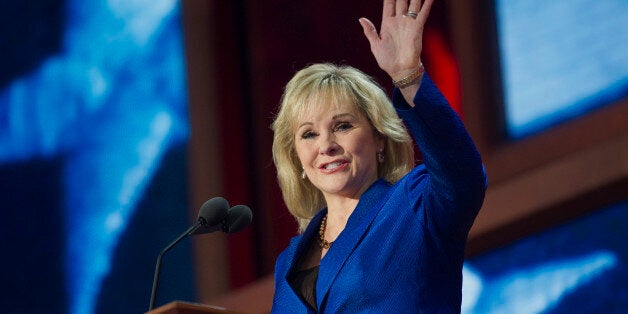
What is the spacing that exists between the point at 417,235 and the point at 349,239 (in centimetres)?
17

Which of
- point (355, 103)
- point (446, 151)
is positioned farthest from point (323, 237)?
point (446, 151)

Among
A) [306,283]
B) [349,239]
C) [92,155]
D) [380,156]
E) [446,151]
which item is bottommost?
[92,155]

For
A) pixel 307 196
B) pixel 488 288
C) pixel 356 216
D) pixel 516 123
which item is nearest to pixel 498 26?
pixel 516 123

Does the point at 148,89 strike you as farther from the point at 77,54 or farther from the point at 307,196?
the point at 307,196

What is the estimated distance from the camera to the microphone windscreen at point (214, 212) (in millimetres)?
2668

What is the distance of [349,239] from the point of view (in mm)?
2439

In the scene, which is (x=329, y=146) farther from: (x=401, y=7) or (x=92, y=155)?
(x=92, y=155)

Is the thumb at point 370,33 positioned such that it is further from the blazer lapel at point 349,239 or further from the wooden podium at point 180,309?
the wooden podium at point 180,309

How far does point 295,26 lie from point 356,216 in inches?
94.2

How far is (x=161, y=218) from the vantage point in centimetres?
494

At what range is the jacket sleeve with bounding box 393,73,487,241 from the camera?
7.10ft

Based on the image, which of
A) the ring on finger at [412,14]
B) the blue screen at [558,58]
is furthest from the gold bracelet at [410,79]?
the blue screen at [558,58]

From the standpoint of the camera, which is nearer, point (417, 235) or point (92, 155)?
point (417, 235)

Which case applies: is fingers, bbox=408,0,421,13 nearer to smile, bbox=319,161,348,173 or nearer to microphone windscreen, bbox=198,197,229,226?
smile, bbox=319,161,348,173
